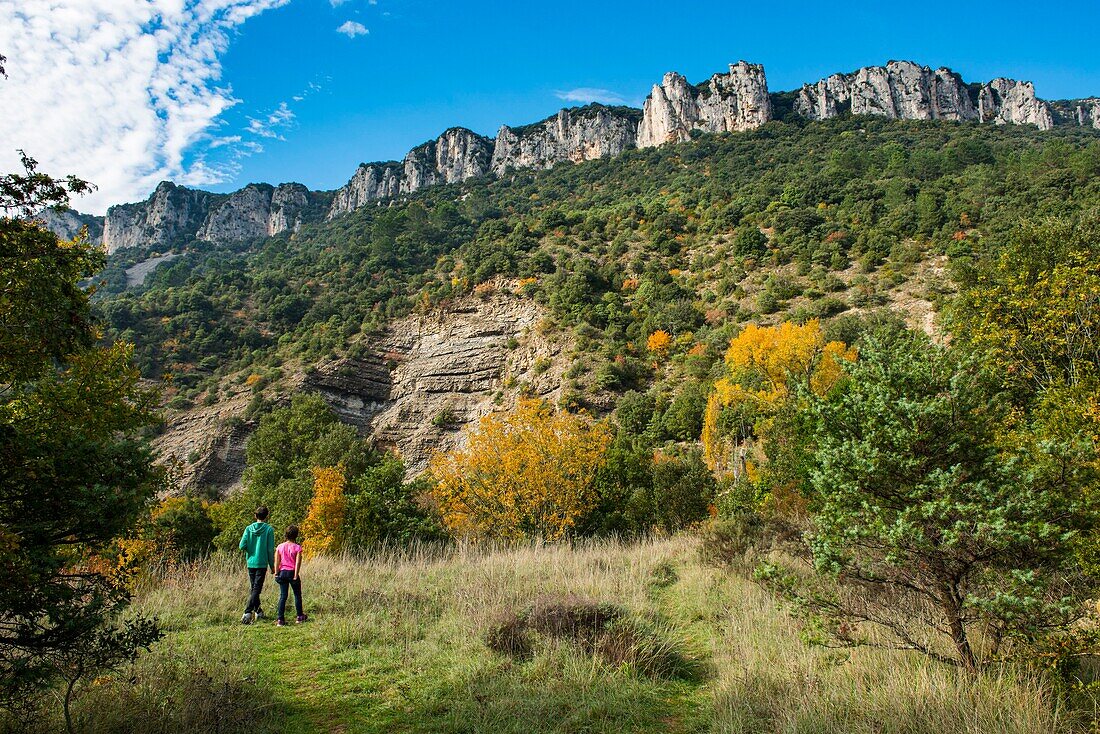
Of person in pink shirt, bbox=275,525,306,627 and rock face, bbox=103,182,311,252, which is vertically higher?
rock face, bbox=103,182,311,252

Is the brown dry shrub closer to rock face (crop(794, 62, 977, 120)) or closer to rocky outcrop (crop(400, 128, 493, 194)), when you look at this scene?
rock face (crop(794, 62, 977, 120))

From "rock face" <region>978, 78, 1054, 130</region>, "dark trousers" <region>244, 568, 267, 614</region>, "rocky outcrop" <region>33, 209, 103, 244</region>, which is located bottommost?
"dark trousers" <region>244, 568, 267, 614</region>

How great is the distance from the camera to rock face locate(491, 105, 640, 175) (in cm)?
10288

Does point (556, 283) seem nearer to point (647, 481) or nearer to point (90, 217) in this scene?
point (647, 481)

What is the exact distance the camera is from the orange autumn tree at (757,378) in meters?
24.2

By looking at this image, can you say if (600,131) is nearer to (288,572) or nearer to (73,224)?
(288,572)

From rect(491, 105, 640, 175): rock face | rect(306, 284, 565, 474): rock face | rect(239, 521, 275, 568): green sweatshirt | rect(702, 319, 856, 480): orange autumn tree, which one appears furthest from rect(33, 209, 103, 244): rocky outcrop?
rect(239, 521, 275, 568): green sweatshirt

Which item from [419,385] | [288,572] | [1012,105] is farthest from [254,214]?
[1012,105]

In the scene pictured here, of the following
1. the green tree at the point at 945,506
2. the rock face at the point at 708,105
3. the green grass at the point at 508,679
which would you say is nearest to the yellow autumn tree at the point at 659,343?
the green grass at the point at 508,679

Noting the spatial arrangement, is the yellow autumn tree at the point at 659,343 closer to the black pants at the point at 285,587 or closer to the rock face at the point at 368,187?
the black pants at the point at 285,587

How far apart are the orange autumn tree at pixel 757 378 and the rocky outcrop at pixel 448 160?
9716 cm

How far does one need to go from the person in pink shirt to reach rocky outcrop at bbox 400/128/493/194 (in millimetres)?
113036

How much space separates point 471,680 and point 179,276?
98177mm

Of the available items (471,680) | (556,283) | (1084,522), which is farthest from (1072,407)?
(556,283)
